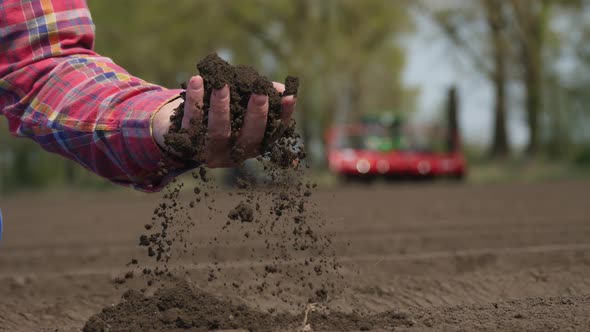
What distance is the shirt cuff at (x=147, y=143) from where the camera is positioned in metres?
2.75

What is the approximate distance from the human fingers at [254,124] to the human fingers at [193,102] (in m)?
0.15

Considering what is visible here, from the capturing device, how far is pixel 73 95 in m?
2.94

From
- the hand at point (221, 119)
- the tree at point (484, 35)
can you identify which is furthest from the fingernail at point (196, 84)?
the tree at point (484, 35)

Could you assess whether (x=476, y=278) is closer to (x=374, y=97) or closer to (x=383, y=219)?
(x=383, y=219)

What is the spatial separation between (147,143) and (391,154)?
2087cm

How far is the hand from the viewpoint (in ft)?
8.52

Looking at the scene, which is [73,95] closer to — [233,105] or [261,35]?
[233,105]

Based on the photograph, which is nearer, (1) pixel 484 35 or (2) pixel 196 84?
(2) pixel 196 84

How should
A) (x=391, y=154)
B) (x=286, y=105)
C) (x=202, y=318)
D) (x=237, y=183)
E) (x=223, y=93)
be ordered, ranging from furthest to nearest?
1. (x=391, y=154)
2. (x=202, y=318)
3. (x=237, y=183)
4. (x=286, y=105)
5. (x=223, y=93)

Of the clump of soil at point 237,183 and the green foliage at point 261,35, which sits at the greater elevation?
the green foliage at point 261,35

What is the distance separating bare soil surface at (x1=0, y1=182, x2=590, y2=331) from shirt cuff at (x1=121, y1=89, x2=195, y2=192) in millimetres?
961

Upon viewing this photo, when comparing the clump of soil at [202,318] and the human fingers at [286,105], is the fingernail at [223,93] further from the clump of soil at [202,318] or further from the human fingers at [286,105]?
the clump of soil at [202,318]

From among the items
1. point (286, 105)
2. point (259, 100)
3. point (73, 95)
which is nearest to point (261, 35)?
point (73, 95)

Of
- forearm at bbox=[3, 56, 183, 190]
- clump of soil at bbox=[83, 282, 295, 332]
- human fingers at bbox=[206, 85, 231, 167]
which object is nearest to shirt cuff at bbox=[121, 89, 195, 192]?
forearm at bbox=[3, 56, 183, 190]
